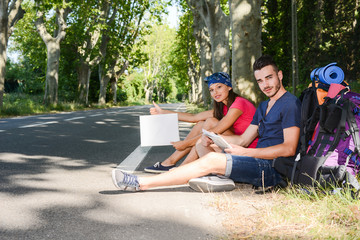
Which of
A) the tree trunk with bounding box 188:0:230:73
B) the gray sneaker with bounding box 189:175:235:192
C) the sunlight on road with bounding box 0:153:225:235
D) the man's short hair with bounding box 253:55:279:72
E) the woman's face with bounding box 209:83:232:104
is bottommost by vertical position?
the sunlight on road with bounding box 0:153:225:235

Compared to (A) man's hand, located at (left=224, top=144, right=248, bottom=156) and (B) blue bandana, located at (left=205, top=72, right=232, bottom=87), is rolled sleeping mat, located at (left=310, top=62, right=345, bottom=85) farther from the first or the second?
(B) blue bandana, located at (left=205, top=72, right=232, bottom=87)

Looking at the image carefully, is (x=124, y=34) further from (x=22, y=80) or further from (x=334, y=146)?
(x=334, y=146)

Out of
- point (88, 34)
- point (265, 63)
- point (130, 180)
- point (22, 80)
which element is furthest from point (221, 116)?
point (22, 80)

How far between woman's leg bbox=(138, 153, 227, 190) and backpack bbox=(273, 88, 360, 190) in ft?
2.61

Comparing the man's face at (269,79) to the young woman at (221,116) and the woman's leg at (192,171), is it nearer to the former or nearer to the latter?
the young woman at (221,116)

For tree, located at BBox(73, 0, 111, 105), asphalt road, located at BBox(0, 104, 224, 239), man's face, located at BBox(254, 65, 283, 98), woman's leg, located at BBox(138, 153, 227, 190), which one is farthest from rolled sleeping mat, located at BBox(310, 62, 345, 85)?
tree, located at BBox(73, 0, 111, 105)

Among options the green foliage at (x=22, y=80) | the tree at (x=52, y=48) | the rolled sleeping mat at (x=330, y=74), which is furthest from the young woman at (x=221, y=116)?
the green foliage at (x=22, y=80)

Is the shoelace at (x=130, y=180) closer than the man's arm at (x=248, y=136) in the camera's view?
Yes

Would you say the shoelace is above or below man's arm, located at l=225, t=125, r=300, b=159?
below

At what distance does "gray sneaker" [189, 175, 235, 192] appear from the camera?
3.64 meters

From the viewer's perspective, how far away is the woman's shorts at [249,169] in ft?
11.8

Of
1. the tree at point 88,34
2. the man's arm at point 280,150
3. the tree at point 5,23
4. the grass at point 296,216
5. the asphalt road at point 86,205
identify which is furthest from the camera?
the tree at point 88,34

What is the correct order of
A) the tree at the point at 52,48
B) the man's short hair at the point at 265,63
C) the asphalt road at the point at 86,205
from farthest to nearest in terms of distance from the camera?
the tree at the point at 52,48
the man's short hair at the point at 265,63
the asphalt road at the point at 86,205

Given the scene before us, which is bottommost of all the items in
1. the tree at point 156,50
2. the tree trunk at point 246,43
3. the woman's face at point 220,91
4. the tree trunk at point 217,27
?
the woman's face at point 220,91
